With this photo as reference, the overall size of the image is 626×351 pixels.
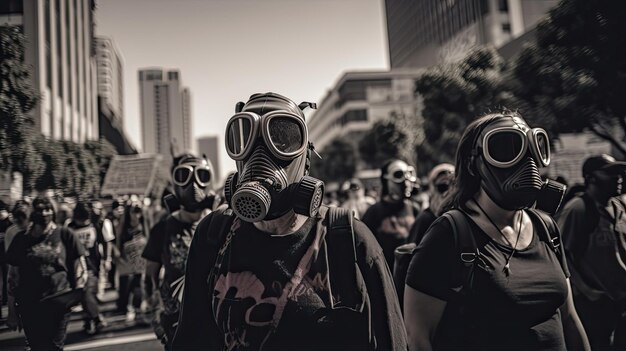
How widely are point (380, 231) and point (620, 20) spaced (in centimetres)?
870

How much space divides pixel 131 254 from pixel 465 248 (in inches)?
288

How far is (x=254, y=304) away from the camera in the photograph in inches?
76.2

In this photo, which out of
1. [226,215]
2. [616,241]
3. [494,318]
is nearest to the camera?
[226,215]

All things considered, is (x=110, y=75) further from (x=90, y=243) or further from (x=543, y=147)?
(x=543, y=147)

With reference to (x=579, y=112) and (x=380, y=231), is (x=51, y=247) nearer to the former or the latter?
(x=380, y=231)

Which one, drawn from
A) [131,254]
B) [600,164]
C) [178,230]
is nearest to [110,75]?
[131,254]

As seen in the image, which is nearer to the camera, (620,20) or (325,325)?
(325,325)

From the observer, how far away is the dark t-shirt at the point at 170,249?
450 centimetres

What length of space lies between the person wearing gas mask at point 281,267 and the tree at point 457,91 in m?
22.4

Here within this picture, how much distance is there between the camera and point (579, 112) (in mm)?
14500

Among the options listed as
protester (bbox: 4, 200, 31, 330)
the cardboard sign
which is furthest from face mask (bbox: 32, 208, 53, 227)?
the cardboard sign

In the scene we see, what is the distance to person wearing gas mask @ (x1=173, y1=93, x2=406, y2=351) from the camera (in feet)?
6.29

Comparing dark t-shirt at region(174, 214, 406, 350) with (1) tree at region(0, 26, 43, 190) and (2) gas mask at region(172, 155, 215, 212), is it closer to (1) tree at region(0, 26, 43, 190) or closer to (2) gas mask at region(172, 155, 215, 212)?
(2) gas mask at region(172, 155, 215, 212)

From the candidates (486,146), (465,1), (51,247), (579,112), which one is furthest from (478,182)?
(465,1)
